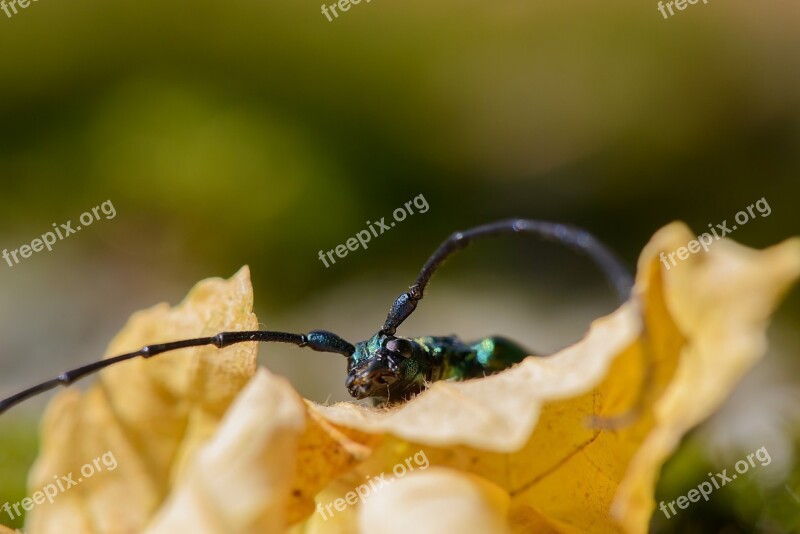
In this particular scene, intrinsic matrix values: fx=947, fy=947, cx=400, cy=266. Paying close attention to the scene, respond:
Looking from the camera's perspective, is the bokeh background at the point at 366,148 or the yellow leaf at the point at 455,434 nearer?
the yellow leaf at the point at 455,434

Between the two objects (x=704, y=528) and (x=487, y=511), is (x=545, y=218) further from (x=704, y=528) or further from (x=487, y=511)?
(x=487, y=511)

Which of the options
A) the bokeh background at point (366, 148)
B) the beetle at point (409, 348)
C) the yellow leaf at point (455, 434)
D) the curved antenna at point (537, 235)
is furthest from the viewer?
the bokeh background at point (366, 148)

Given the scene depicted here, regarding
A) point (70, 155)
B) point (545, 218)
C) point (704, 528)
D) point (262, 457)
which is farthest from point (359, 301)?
point (262, 457)

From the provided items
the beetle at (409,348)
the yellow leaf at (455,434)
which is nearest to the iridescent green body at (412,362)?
the beetle at (409,348)

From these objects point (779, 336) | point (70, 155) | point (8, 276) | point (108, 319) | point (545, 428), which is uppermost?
point (70, 155)

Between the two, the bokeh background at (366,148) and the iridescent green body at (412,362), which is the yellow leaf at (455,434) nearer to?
the iridescent green body at (412,362)

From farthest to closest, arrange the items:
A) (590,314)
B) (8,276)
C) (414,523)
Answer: (8,276)
(590,314)
(414,523)

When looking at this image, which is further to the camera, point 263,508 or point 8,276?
point 8,276
